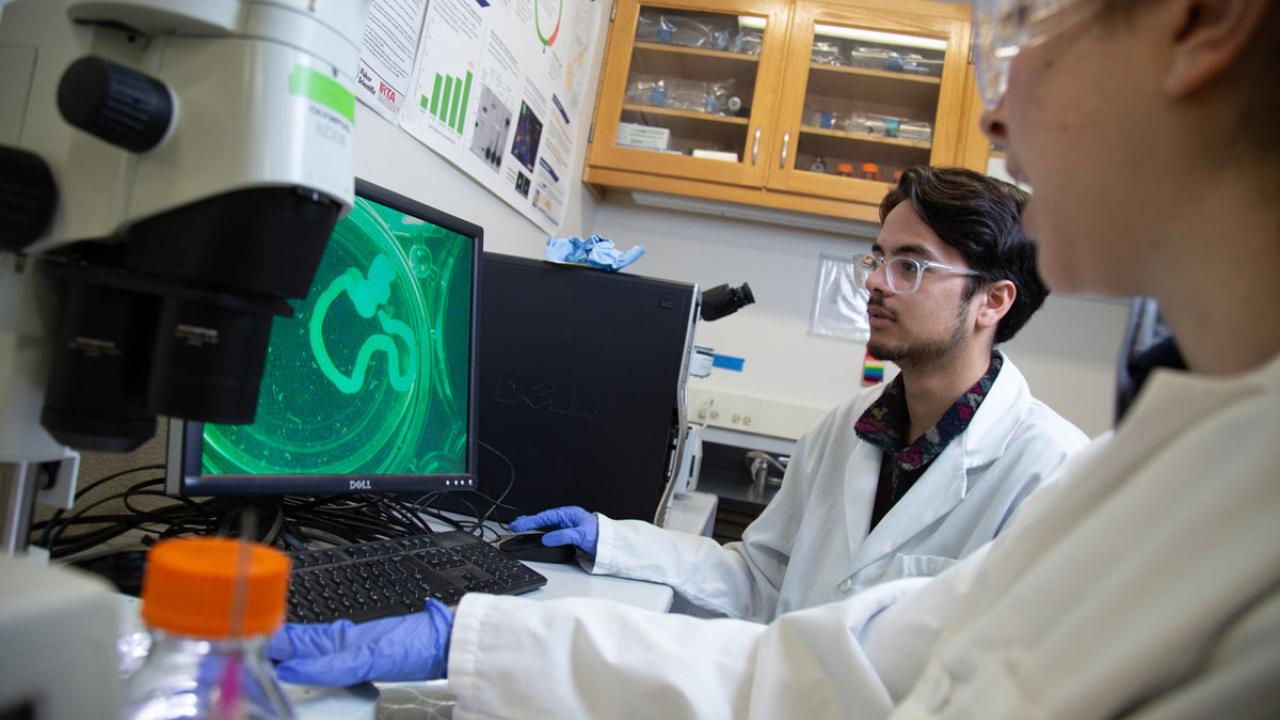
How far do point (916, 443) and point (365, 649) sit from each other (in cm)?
107

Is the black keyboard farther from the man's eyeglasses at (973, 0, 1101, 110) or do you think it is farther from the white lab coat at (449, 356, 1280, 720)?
the man's eyeglasses at (973, 0, 1101, 110)

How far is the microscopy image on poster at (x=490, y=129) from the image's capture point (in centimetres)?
175

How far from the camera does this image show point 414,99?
145cm

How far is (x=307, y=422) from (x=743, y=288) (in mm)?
821

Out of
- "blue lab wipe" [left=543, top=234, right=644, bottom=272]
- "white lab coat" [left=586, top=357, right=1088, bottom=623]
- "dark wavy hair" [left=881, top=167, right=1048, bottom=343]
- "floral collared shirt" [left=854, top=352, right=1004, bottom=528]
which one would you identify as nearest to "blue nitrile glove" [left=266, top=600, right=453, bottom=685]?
"white lab coat" [left=586, top=357, right=1088, bottom=623]

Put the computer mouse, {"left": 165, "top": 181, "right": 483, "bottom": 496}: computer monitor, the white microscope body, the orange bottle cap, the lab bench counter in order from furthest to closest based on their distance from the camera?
the computer mouse → {"left": 165, "top": 181, "right": 483, "bottom": 496}: computer monitor → the lab bench counter → the white microscope body → the orange bottle cap

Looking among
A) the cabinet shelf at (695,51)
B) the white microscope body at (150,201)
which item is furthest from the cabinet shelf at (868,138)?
the white microscope body at (150,201)

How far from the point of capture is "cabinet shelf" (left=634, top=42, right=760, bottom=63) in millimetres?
2637

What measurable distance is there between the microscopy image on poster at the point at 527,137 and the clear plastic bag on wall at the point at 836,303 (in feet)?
3.91

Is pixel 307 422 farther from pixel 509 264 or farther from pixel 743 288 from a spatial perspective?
pixel 743 288

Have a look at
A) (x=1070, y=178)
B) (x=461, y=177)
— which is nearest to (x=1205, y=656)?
(x=1070, y=178)

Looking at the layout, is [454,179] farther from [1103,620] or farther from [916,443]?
[1103,620]

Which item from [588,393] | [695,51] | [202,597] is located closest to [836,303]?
[695,51]

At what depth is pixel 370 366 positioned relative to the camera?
3.04 ft
